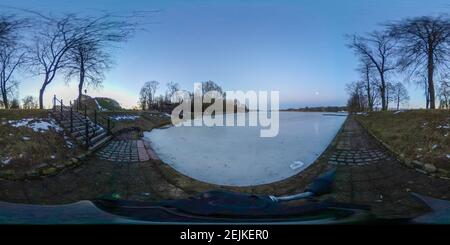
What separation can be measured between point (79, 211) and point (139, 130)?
524 millimetres

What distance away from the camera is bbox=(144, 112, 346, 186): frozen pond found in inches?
53.2

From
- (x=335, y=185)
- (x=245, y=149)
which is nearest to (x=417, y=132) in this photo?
(x=335, y=185)

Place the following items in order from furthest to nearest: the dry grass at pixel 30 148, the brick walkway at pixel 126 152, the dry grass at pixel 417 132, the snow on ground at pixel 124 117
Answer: the snow on ground at pixel 124 117 → the brick walkway at pixel 126 152 → the dry grass at pixel 30 148 → the dry grass at pixel 417 132

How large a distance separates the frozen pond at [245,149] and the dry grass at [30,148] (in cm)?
44

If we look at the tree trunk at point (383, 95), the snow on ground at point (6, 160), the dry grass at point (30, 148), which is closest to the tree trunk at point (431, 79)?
the tree trunk at point (383, 95)

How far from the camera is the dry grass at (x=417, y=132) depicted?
3.97 ft

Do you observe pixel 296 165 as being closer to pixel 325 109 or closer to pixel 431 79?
pixel 325 109

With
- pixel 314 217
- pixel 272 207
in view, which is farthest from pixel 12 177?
pixel 314 217

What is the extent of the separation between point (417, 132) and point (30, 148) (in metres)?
1.93

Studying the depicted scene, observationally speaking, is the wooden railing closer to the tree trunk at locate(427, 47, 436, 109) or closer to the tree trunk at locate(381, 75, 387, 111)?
the tree trunk at locate(381, 75, 387, 111)

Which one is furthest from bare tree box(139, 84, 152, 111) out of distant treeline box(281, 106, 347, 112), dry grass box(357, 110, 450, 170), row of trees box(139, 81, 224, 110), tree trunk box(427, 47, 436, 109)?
tree trunk box(427, 47, 436, 109)

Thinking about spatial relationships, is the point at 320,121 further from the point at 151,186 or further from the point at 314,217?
the point at 151,186

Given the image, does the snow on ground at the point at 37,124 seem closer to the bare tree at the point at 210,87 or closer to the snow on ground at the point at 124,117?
the snow on ground at the point at 124,117

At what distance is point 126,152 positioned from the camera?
4.84 ft
